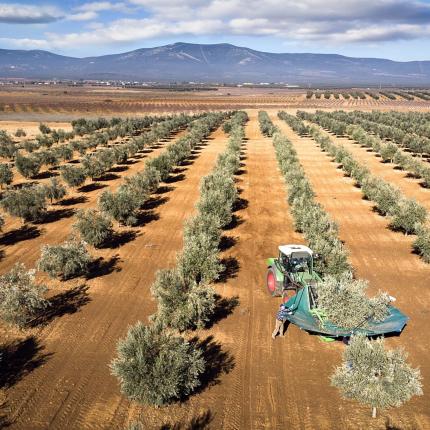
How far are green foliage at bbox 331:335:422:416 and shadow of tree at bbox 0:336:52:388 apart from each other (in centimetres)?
983

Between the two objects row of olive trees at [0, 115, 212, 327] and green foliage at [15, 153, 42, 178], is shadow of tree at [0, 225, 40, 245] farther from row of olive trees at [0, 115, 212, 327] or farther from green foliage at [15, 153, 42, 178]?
green foliage at [15, 153, 42, 178]

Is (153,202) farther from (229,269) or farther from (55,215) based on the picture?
(229,269)

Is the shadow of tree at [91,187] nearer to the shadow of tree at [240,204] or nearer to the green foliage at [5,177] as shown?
the green foliage at [5,177]


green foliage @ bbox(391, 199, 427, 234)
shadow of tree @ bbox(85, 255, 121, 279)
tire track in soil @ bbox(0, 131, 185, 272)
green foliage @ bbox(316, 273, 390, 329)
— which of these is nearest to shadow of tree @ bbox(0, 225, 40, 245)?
tire track in soil @ bbox(0, 131, 185, 272)

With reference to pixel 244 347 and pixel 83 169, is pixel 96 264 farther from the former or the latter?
pixel 83 169

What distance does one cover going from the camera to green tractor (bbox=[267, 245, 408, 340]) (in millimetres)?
13352

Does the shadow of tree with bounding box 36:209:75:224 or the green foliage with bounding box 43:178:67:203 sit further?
the green foliage with bounding box 43:178:67:203

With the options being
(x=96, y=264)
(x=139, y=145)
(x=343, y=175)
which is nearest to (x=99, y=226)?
(x=96, y=264)

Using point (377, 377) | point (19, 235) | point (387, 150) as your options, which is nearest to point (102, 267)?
point (19, 235)

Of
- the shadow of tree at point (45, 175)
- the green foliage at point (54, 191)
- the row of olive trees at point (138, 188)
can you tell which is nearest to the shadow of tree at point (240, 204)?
the row of olive trees at point (138, 188)

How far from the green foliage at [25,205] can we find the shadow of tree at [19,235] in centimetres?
110

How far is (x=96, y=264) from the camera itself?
20625 mm

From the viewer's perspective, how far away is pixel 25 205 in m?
26.9

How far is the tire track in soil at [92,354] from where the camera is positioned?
1103 cm
